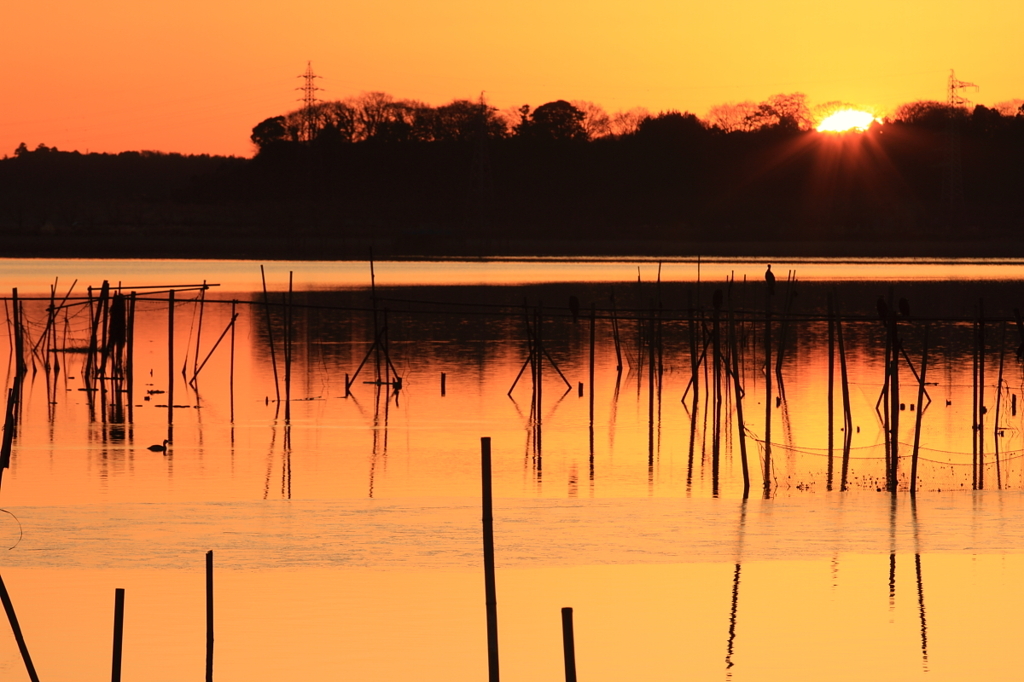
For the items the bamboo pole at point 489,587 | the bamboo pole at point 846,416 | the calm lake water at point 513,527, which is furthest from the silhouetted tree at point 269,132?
the bamboo pole at point 489,587

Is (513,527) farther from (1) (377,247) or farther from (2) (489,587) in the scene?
(1) (377,247)

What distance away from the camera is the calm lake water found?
10734mm

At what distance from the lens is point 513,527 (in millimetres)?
14500

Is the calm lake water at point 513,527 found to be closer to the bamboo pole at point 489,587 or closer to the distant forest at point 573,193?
the bamboo pole at point 489,587

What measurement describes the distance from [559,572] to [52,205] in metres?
126

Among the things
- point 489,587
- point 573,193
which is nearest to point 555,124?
point 573,193

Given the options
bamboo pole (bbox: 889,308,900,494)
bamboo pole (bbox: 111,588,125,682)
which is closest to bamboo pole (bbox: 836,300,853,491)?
bamboo pole (bbox: 889,308,900,494)

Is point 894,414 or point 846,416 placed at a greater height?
point 894,414

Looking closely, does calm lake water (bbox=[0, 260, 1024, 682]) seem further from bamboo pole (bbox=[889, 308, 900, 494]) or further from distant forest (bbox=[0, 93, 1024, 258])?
distant forest (bbox=[0, 93, 1024, 258])

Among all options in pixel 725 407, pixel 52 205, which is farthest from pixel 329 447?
pixel 52 205

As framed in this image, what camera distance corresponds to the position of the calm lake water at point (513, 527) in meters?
10.7

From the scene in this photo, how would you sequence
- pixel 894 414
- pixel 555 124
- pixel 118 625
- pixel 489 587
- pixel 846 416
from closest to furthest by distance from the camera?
1. pixel 118 625
2. pixel 489 587
3. pixel 894 414
4. pixel 846 416
5. pixel 555 124

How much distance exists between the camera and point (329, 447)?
67.1ft

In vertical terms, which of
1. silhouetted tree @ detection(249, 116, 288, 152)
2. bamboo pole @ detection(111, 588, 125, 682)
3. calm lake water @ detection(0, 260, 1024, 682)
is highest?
silhouetted tree @ detection(249, 116, 288, 152)
